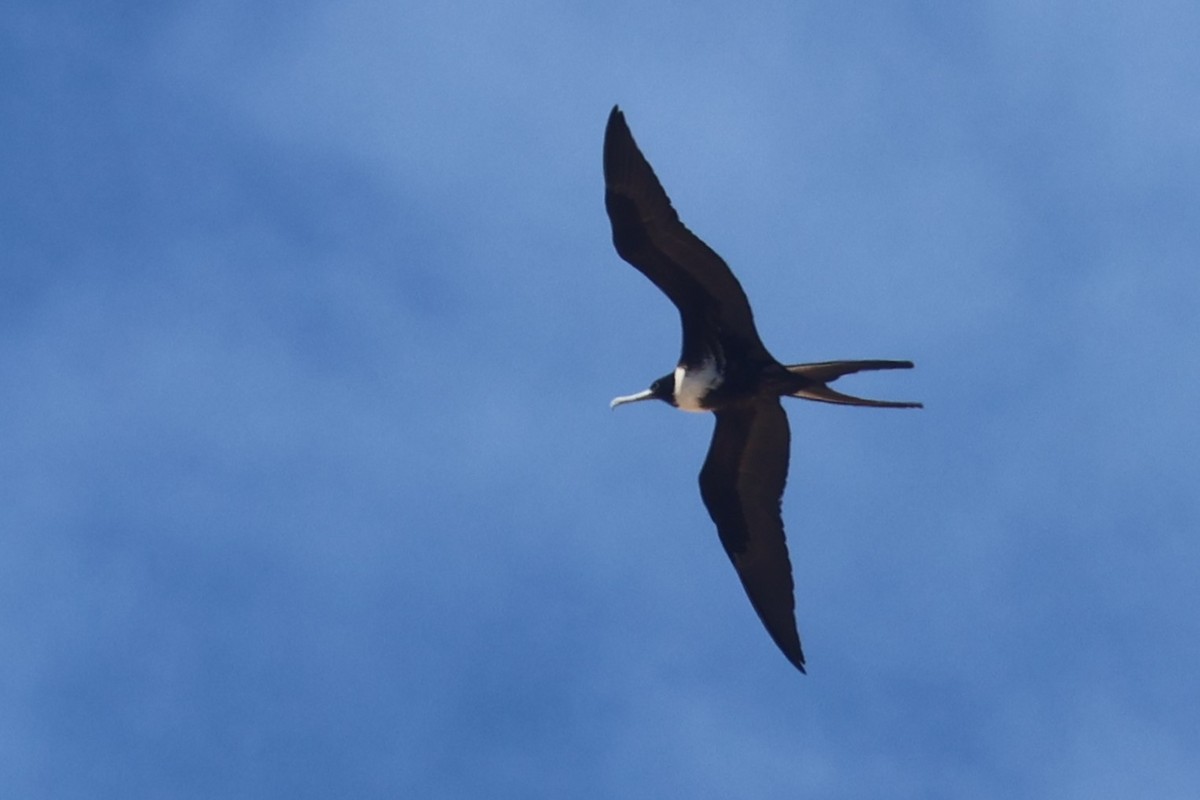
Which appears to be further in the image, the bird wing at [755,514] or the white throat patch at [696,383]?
the bird wing at [755,514]

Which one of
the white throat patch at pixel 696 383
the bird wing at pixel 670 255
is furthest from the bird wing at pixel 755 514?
the bird wing at pixel 670 255

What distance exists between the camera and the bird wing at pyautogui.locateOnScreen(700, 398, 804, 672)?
1295 centimetres

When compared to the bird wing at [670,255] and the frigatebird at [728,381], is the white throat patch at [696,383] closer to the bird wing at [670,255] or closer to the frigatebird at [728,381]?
the frigatebird at [728,381]

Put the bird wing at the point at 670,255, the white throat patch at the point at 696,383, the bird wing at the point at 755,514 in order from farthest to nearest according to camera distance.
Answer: the bird wing at the point at 755,514
the white throat patch at the point at 696,383
the bird wing at the point at 670,255

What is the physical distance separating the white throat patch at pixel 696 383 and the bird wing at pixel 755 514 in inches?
11.4

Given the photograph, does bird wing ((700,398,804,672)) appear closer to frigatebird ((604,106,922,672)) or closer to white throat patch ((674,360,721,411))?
frigatebird ((604,106,922,672))

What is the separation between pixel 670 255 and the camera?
11914 millimetres

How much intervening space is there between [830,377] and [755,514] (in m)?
1.29

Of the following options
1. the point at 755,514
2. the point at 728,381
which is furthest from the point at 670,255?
the point at 755,514

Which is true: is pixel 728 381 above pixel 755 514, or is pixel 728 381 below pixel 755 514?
above

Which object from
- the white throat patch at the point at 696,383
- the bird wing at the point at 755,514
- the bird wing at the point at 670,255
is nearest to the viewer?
the bird wing at the point at 670,255

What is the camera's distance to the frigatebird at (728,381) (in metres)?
11.8

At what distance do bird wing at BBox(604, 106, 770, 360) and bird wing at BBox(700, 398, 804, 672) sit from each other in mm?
780

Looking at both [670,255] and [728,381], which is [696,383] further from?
[670,255]
